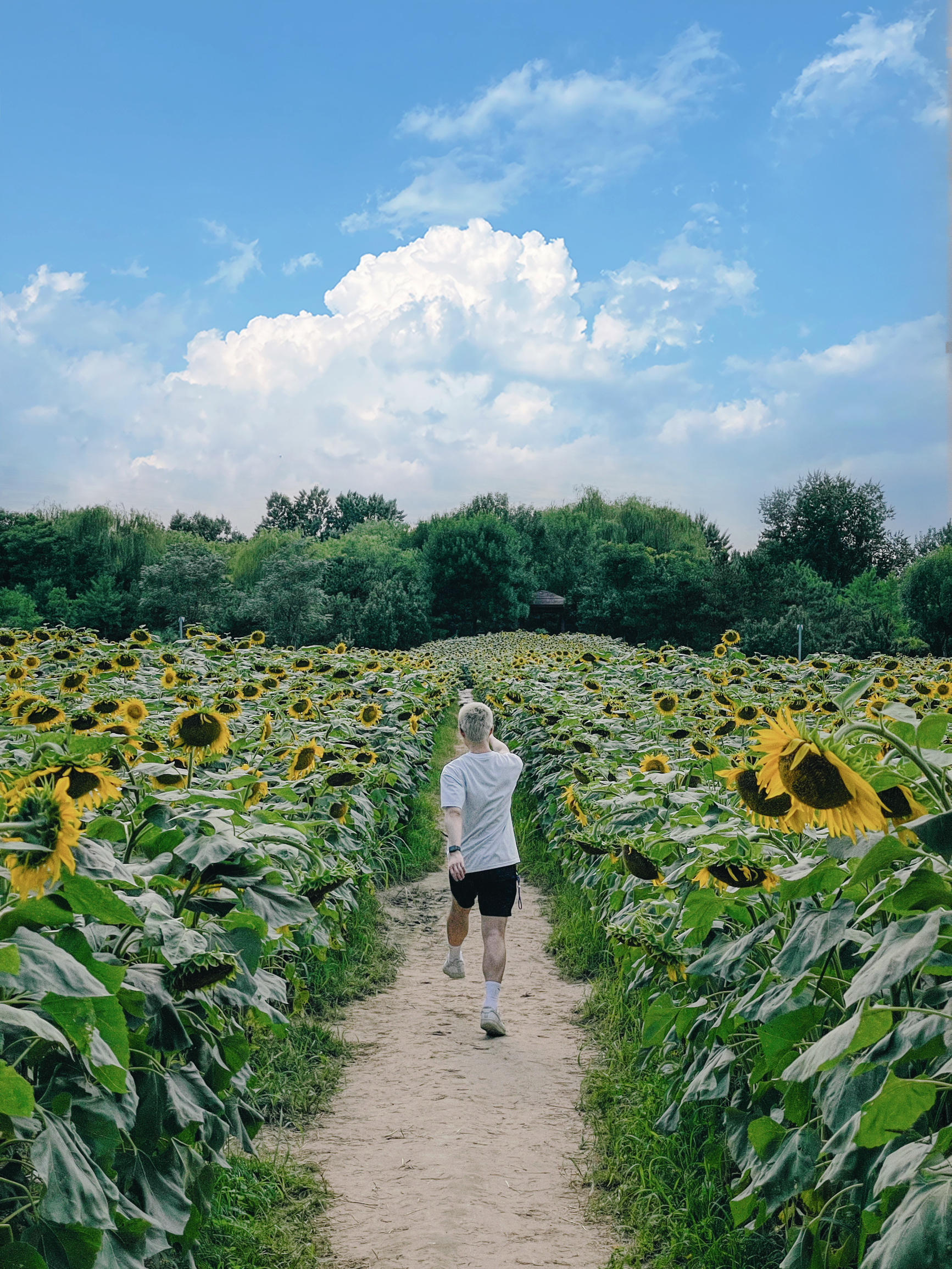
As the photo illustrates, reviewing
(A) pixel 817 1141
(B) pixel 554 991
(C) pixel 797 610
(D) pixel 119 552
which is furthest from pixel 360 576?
(A) pixel 817 1141

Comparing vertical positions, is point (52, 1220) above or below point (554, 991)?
above

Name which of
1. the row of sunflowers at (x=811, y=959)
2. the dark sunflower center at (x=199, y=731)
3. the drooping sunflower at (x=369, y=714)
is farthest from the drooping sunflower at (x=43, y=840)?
the drooping sunflower at (x=369, y=714)

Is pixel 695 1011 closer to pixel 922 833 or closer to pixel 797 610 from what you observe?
pixel 922 833

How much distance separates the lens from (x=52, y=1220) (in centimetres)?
162

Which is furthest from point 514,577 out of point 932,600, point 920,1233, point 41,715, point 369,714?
point 920,1233

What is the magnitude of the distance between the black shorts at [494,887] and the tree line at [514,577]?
1818 cm

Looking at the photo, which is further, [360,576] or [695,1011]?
[360,576]

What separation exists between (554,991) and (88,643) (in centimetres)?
583

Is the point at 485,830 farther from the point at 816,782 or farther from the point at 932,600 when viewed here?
the point at 932,600

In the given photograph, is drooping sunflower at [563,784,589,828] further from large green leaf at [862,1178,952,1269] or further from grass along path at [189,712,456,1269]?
large green leaf at [862,1178,952,1269]

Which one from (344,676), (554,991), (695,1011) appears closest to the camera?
(695,1011)

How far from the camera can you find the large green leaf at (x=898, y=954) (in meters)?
1.49

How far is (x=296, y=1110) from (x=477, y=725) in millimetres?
2047

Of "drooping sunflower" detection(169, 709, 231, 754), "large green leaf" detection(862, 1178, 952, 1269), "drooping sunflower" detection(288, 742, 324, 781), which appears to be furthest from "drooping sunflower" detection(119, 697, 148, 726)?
"large green leaf" detection(862, 1178, 952, 1269)
